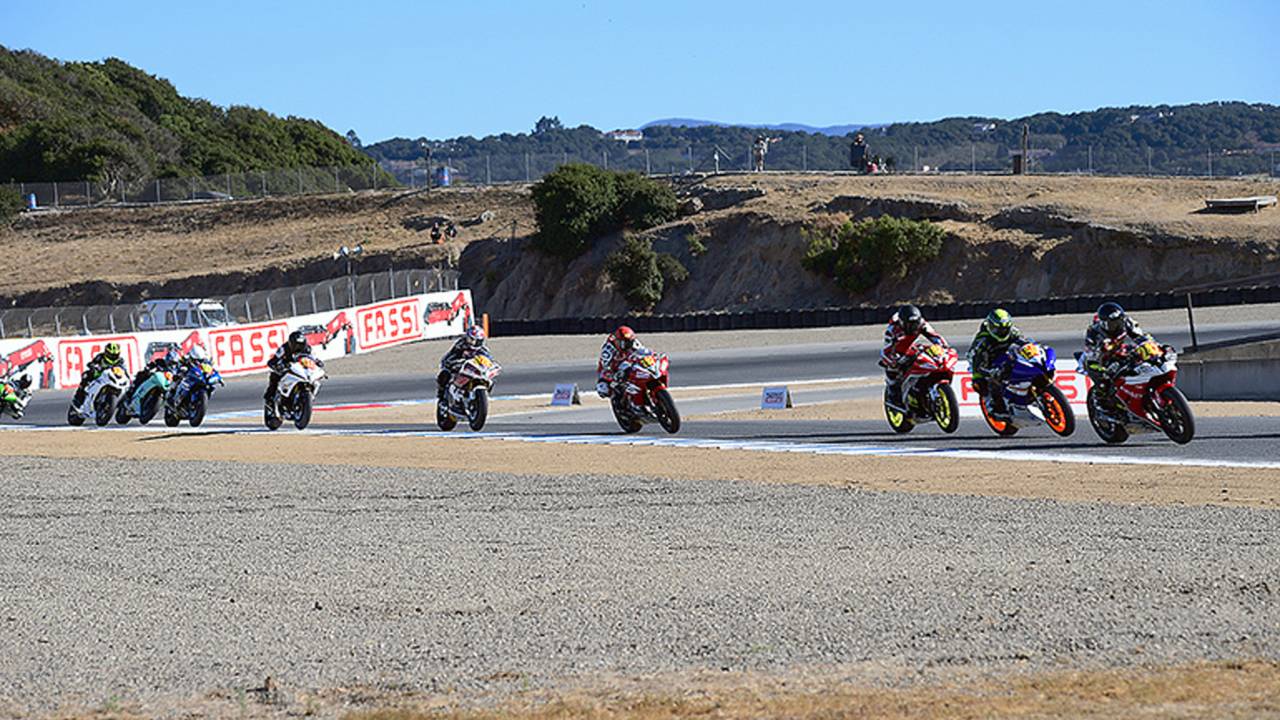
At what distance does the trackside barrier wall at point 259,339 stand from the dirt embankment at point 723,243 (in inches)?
526

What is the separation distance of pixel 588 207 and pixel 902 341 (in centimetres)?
4755

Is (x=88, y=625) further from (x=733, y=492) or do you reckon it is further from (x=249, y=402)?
(x=249, y=402)

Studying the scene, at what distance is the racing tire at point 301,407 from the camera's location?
24.5 meters

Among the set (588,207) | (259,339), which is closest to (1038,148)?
(588,207)

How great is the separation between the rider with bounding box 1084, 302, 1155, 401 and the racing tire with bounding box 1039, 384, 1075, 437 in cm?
81

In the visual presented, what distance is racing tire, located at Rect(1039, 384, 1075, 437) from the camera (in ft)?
56.4

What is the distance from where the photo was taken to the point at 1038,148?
141125 millimetres

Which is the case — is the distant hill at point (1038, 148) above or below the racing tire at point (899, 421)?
above

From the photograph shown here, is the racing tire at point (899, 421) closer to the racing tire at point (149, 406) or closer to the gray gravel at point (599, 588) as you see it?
the gray gravel at point (599, 588)

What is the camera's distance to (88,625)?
30.6 feet

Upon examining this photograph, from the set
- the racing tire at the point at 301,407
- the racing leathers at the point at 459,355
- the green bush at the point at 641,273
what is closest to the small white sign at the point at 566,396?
the racing tire at the point at 301,407

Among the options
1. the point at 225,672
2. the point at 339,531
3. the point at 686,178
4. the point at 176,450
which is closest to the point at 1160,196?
the point at 686,178

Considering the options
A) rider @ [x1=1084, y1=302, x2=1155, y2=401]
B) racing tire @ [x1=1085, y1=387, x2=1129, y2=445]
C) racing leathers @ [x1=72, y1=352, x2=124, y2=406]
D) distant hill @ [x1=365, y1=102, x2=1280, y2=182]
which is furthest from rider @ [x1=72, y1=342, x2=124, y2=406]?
distant hill @ [x1=365, y1=102, x2=1280, y2=182]

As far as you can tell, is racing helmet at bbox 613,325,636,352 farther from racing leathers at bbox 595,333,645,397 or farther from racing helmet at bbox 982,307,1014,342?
racing helmet at bbox 982,307,1014,342
